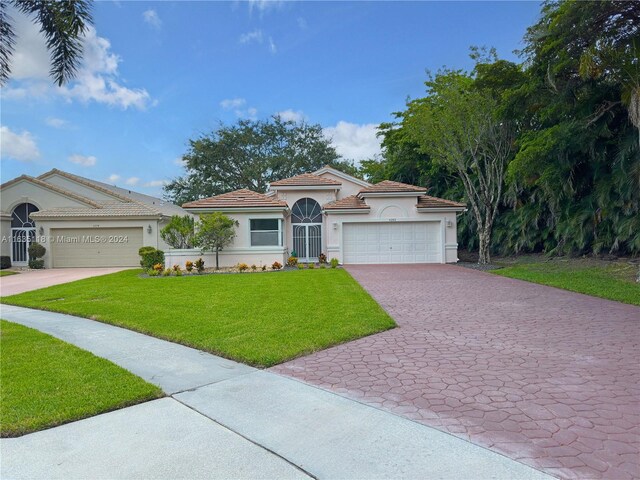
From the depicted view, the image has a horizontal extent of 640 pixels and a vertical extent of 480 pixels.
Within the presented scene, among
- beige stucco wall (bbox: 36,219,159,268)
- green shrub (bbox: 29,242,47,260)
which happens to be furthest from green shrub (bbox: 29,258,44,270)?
beige stucco wall (bbox: 36,219,159,268)

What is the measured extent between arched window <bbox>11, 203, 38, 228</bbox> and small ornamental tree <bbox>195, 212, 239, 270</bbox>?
12173 millimetres

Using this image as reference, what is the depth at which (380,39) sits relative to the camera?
1381cm

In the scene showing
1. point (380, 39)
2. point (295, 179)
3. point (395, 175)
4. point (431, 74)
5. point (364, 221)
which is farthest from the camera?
point (395, 175)

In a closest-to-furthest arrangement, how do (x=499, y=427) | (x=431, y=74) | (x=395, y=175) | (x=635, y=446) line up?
(x=635, y=446), (x=499, y=427), (x=431, y=74), (x=395, y=175)

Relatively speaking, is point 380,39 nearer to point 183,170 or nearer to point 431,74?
point 431,74

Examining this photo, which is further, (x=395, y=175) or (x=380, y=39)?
(x=395, y=175)

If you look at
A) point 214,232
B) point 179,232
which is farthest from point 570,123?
point 179,232

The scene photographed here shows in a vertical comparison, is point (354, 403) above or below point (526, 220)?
below

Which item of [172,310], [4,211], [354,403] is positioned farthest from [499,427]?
[4,211]

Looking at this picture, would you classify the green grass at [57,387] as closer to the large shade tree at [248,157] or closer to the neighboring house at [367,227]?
the neighboring house at [367,227]

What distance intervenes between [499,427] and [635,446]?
950mm

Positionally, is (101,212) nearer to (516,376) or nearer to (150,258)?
(150,258)

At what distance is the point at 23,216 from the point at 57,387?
2297 cm

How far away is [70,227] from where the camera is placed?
21.0m
